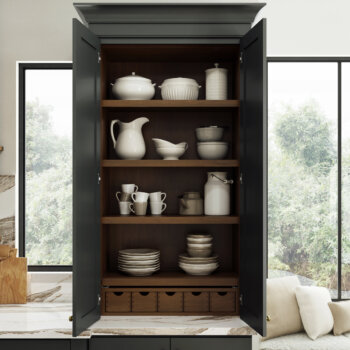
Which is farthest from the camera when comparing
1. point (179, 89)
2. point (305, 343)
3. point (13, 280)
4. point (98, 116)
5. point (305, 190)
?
point (305, 190)

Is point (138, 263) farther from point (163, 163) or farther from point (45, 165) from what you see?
point (45, 165)

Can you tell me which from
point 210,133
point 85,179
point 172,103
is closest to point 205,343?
point 85,179

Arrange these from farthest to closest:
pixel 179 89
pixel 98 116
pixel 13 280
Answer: pixel 13 280
pixel 179 89
pixel 98 116

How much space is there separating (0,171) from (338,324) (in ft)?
7.23

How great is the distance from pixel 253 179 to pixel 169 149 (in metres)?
0.50

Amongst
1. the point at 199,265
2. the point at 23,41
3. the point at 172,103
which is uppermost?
the point at 23,41

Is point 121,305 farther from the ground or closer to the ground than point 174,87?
closer to the ground

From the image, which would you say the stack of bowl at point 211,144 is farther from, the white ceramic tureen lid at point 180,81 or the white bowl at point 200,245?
the white bowl at point 200,245

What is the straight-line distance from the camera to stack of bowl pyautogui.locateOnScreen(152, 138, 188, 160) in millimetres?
2320

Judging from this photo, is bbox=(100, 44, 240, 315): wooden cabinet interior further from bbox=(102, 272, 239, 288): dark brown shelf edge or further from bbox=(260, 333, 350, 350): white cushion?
bbox=(260, 333, 350, 350): white cushion

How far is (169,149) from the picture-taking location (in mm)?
2322

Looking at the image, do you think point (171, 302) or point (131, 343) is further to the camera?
point (171, 302)

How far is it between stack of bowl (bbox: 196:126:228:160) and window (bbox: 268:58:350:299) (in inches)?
23.7

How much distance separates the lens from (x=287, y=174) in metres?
2.82
